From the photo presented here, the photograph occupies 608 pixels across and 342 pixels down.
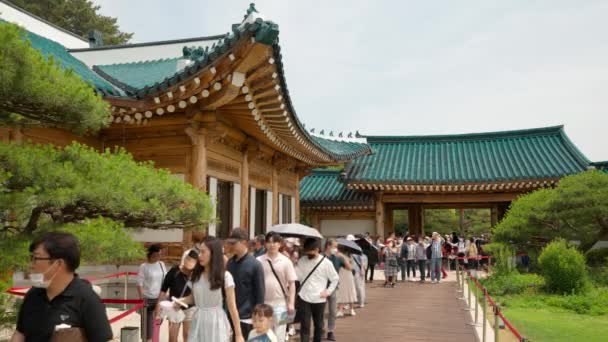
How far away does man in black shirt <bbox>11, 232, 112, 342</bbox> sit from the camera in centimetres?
281

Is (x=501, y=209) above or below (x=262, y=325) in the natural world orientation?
above

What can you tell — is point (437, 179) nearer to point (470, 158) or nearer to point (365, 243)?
point (470, 158)

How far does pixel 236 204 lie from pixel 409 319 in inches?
168

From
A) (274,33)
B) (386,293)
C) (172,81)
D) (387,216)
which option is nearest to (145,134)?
(172,81)

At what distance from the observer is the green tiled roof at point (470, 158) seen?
73.7 feet

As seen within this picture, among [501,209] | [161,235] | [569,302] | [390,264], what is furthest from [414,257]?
[161,235]

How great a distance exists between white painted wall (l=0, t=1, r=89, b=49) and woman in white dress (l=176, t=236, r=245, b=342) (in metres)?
8.65

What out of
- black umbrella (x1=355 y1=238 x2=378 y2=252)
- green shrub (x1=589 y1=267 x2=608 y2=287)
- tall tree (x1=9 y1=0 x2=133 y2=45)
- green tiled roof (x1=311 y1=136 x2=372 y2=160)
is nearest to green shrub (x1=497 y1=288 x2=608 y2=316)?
green shrub (x1=589 y1=267 x2=608 y2=287)

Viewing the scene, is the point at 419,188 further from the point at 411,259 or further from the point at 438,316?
the point at 438,316

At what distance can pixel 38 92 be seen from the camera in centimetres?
406

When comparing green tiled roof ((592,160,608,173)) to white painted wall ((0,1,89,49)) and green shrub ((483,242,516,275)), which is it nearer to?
green shrub ((483,242,516,275))

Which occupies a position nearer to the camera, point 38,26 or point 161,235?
point 161,235

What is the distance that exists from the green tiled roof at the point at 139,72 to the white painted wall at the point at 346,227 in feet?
43.2

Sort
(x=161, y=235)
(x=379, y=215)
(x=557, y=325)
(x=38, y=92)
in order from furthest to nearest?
(x=379, y=215) → (x=557, y=325) → (x=161, y=235) → (x=38, y=92)
